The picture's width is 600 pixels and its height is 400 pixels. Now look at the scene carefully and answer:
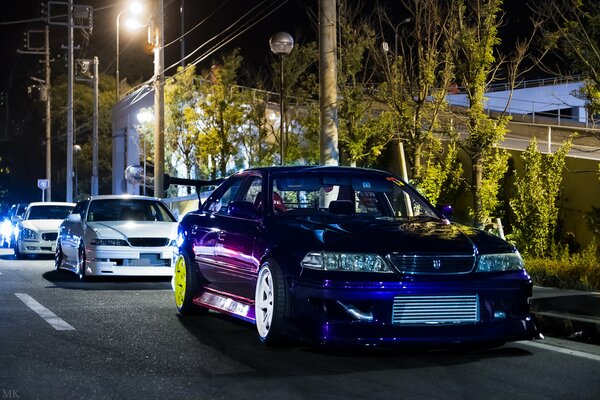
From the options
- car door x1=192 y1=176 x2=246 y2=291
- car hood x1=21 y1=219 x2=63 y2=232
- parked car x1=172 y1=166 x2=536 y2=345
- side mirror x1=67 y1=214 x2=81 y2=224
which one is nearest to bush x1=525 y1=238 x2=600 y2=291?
parked car x1=172 y1=166 x2=536 y2=345

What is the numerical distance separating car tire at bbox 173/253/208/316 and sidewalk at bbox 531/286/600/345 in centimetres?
348

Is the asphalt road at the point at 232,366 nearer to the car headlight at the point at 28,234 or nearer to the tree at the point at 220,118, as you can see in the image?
the car headlight at the point at 28,234

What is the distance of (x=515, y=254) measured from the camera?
761 cm

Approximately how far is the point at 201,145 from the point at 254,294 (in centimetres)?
2463

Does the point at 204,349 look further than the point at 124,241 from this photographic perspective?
No

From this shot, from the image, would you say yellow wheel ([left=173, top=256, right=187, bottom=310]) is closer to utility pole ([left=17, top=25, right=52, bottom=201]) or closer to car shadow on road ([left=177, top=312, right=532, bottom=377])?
car shadow on road ([left=177, top=312, right=532, bottom=377])

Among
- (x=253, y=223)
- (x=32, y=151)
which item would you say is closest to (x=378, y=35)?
(x=253, y=223)

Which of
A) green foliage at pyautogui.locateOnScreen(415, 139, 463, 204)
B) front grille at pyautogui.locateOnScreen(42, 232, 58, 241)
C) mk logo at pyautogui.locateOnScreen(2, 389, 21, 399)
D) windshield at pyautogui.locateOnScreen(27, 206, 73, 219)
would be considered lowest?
mk logo at pyautogui.locateOnScreen(2, 389, 21, 399)

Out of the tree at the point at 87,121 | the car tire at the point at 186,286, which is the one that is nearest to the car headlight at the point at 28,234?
the car tire at the point at 186,286

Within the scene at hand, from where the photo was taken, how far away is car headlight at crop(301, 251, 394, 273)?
7.11m

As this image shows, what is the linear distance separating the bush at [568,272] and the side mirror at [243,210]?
6.09m

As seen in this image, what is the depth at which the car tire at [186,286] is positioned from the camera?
987 centimetres

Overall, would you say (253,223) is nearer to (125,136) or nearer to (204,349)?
(204,349)

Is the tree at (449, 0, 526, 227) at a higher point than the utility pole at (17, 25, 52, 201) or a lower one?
lower
